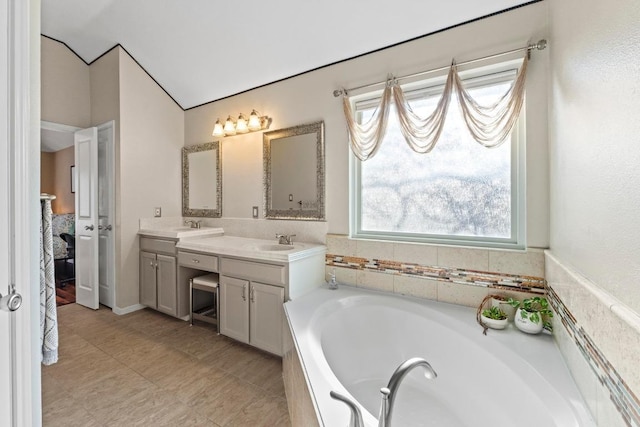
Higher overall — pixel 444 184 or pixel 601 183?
pixel 444 184

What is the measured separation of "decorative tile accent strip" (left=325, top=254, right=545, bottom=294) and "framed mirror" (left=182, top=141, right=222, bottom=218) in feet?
5.51

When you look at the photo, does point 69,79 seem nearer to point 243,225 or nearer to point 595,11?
point 243,225

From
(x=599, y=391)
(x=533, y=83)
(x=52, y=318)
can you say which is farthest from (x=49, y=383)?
(x=533, y=83)

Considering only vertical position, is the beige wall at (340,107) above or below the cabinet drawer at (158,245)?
above

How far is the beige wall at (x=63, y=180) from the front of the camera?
5.34m

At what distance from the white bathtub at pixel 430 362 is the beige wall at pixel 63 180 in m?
5.80

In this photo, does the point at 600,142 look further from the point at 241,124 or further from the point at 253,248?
the point at 241,124

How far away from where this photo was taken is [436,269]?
1999mm

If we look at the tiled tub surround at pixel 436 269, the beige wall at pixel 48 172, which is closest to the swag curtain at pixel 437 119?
the tiled tub surround at pixel 436 269

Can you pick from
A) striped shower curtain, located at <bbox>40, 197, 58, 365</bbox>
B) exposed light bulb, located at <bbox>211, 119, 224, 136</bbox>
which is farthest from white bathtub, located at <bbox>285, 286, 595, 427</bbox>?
exposed light bulb, located at <bbox>211, 119, 224, 136</bbox>

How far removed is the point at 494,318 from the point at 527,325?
15cm

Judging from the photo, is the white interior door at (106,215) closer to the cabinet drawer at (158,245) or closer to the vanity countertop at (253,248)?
the cabinet drawer at (158,245)

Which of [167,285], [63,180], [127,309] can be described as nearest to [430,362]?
[167,285]
